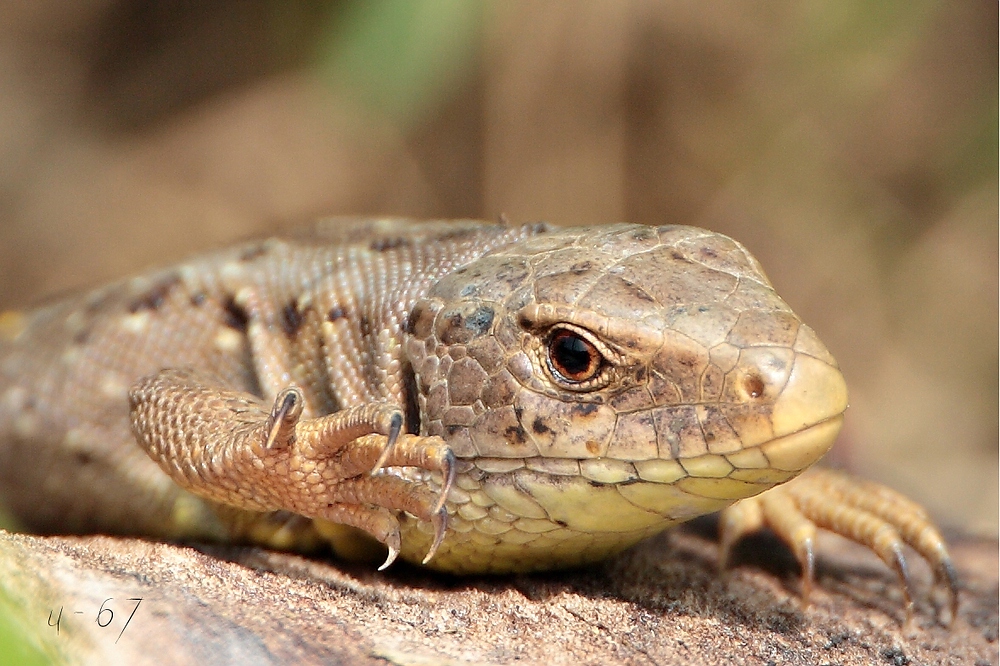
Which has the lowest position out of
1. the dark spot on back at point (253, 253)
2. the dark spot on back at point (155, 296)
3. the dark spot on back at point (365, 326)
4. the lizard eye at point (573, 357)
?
the dark spot on back at point (155, 296)

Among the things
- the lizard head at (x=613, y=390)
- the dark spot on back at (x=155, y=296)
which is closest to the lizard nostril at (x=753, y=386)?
the lizard head at (x=613, y=390)

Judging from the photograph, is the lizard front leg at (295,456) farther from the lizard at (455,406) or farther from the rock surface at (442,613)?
the rock surface at (442,613)

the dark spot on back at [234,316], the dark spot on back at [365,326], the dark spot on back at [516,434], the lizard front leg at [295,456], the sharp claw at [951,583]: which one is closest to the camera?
the lizard front leg at [295,456]

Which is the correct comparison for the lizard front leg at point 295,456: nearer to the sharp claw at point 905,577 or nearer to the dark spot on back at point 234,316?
the dark spot on back at point 234,316

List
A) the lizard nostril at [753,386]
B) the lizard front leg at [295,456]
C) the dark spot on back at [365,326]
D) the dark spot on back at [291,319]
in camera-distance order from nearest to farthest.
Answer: the lizard nostril at [753,386] < the lizard front leg at [295,456] < the dark spot on back at [365,326] < the dark spot on back at [291,319]

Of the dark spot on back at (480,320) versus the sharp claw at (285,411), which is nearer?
the sharp claw at (285,411)

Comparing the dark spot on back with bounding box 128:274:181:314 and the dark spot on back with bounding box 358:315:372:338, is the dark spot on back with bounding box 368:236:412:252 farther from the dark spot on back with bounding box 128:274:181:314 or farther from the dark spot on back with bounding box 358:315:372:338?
the dark spot on back with bounding box 128:274:181:314

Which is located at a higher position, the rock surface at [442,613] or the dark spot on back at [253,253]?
the dark spot on back at [253,253]

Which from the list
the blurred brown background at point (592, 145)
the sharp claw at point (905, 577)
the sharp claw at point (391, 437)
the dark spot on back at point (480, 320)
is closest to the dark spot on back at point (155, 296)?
the dark spot on back at point (480, 320)

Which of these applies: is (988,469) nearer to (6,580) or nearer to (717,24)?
(717,24)
